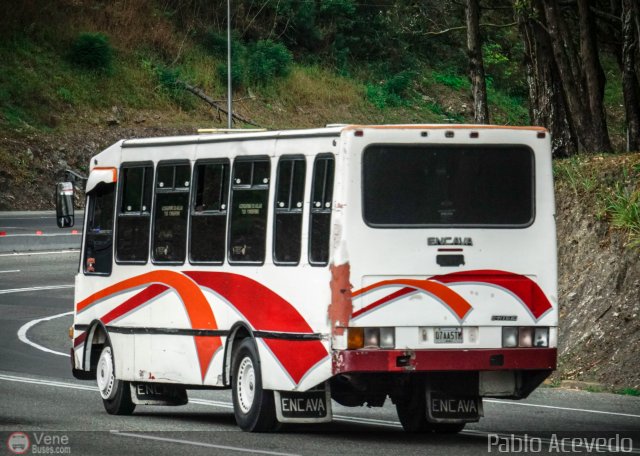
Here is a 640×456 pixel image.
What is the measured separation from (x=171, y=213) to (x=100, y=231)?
1854 mm

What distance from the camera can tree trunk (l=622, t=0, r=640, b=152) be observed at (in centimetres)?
2612

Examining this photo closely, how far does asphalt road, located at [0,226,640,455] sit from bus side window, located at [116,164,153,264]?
1769 mm

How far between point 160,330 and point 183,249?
95 centimetres

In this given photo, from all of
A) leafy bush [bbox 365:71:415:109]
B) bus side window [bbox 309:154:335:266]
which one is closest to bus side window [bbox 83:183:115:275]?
bus side window [bbox 309:154:335:266]

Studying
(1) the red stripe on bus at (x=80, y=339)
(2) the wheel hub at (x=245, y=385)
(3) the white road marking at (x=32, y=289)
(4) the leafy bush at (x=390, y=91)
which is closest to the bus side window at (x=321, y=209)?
(2) the wheel hub at (x=245, y=385)

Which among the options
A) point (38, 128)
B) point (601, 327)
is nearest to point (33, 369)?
point (601, 327)

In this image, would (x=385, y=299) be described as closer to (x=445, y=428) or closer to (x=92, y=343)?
(x=445, y=428)

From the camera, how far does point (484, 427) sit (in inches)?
588

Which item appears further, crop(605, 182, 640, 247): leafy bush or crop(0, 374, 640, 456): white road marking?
A: crop(605, 182, 640, 247): leafy bush

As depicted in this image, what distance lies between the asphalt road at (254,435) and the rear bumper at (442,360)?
0.66 metres

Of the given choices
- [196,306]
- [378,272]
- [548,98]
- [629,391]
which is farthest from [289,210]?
[548,98]

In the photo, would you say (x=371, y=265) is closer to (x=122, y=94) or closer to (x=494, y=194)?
(x=494, y=194)

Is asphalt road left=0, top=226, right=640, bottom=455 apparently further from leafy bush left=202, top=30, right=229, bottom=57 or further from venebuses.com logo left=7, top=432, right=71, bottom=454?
leafy bush left=202, top=30, right=229, bottom=57

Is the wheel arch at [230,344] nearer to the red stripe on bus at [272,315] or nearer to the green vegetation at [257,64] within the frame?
the red stripe on bus at [272,315]
